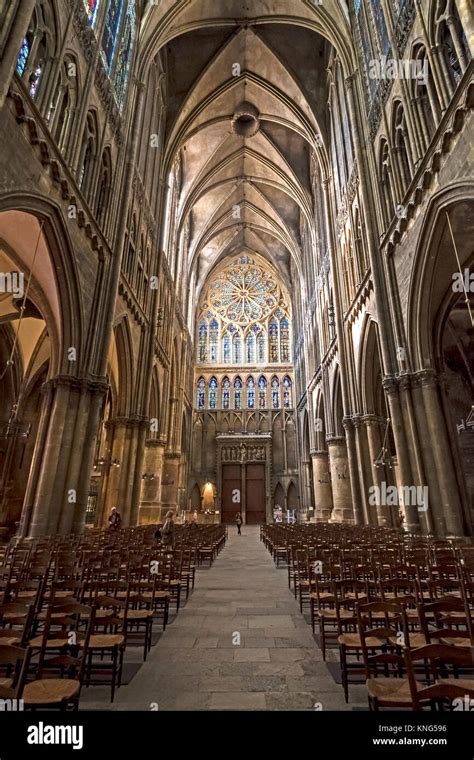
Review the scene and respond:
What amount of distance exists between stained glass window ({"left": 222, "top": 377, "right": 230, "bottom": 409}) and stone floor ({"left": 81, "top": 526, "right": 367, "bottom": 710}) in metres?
31.1

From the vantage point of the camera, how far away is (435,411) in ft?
37.6

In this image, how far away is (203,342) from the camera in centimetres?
4003

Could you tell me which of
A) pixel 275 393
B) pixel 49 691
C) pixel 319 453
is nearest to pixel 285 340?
pixel 275 393

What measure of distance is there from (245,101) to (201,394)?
23418 mm

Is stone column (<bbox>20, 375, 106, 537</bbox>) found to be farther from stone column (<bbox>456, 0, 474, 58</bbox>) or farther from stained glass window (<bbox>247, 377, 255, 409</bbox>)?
stained glass window (<bbox>247, 377, 255, 409</bbox>)

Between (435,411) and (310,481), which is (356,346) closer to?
(435,411)

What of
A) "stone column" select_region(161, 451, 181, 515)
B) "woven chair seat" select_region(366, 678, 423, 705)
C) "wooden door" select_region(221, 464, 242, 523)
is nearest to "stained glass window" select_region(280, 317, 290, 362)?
"wooden door" select_region(221, 464, 242, 523)

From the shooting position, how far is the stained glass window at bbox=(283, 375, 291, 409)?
37.8 m

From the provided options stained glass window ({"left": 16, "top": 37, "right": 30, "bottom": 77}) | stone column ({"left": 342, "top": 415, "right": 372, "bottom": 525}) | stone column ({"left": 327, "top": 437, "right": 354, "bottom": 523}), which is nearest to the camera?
stained glass window ({"left": 16, "top": 37, "right": 30, "bottom": 77})

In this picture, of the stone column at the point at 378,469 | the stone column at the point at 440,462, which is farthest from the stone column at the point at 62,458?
the stone column at the point at 378,469

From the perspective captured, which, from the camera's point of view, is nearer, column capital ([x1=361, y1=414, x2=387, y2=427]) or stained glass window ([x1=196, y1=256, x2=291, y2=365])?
column capital ([x1=361, y1=414, x2=387, y2=427])

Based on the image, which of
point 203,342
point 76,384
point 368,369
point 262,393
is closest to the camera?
point 76,384

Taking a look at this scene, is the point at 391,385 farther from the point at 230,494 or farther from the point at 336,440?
the point at 230,494
